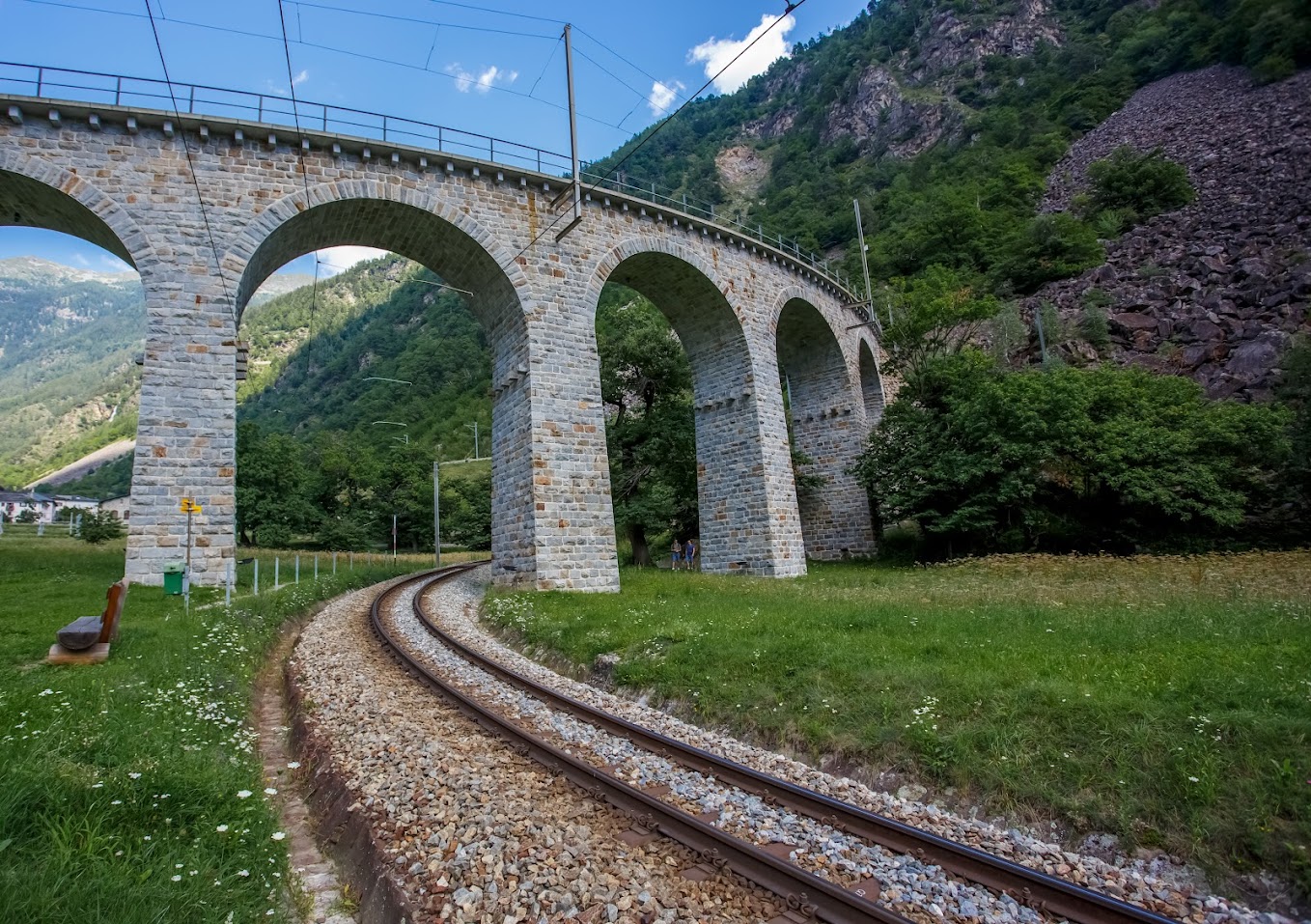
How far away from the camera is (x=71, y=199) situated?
1313 cm

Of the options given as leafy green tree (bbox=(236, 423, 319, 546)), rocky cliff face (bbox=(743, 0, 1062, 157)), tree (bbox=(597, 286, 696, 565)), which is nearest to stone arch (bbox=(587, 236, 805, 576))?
tree (bbox=(597, 286, 696, 565))

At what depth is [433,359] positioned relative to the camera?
92.8 meters

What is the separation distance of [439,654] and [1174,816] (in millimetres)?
8750

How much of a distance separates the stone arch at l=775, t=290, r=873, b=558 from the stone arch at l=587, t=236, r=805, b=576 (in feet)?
13.7

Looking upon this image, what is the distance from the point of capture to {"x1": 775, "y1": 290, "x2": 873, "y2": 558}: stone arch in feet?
79.9

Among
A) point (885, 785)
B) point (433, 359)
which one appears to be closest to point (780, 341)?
point (885, 785)

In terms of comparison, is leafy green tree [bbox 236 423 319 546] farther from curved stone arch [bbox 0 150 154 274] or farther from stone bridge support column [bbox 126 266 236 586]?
stone bridge support column [bbox 126 266 236 586]

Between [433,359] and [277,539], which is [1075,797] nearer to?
[277,539]

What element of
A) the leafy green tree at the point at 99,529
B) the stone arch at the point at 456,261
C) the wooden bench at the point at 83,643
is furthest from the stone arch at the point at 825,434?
the leafy green tree at the point at 99,529

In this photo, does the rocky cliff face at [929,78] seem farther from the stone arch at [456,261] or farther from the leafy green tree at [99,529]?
the leafy green tree at [99,529]

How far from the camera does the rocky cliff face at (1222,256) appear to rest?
24.4m

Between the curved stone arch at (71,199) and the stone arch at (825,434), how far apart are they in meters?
18.6

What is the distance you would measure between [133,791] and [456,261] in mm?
15804

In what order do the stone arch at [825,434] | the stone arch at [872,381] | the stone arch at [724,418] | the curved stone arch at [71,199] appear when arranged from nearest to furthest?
the curved stone arch at [71,199] → the stone arch at [724,418] → the stone arch at [825,434] → the stone arch at [872,381]
